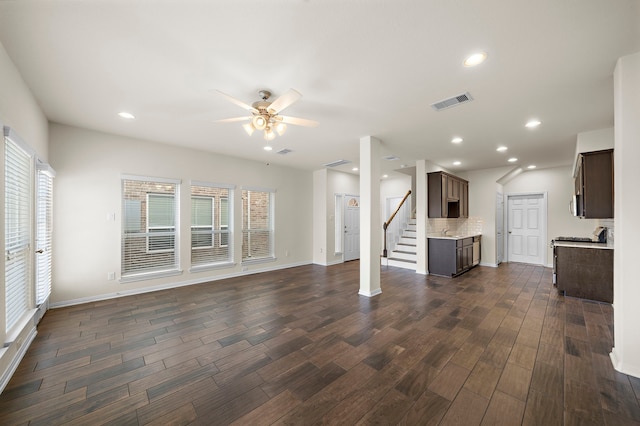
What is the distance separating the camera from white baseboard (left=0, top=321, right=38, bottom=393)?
6.71 feet

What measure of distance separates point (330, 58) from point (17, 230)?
371cm

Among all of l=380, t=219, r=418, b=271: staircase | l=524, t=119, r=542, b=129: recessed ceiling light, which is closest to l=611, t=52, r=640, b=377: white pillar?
l=524, t=119, r=542, b=129: recessed ceiling light

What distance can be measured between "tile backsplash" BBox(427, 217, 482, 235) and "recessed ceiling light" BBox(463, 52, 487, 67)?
509cm

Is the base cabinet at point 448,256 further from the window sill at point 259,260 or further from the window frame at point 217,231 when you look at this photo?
the window frame at point 217,231

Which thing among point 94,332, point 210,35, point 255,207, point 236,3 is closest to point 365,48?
point 236,3

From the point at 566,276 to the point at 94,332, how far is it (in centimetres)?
723

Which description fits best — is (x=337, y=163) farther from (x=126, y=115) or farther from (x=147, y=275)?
(x=147, y=275)

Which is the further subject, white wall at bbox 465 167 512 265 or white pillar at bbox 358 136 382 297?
white wall at bbox 465 167 512 265

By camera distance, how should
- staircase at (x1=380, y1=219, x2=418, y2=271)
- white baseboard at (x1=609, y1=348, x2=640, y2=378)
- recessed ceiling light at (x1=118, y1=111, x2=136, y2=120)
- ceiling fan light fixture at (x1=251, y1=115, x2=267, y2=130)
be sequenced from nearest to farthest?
white baseboard at (x1=609, y1=348, x2=640, y2=378) < ceiling fan light fixture at (x1=251, y1=115, x2=267, y2=130) < recessed ceiling light at (x1=118, y1=111, x2=136, y2=120) < staircase at (x1=380, y1=219, x2=418, y2=271)

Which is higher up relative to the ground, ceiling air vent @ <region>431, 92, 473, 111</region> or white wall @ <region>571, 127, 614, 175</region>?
ceiling air vent @ <region>431, 92, 473, 111</region>

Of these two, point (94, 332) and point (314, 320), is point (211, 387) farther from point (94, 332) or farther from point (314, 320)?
point (94, 332)

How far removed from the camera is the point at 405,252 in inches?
281

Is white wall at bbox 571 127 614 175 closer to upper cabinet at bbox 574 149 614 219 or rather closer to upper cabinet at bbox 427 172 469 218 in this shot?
upper cabinet at bbox 574 149 614 219

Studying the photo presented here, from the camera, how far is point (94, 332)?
301cm
